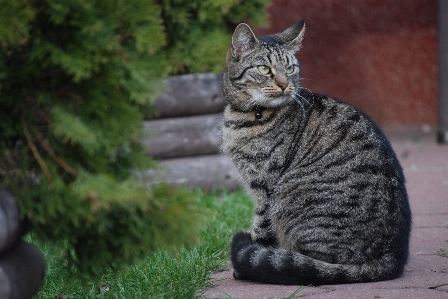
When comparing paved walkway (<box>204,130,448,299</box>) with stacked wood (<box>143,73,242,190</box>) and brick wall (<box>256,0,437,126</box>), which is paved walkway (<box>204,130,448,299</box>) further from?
brick wall (<box>256,0,437,126</box>)

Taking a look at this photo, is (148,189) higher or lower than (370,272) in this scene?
higher

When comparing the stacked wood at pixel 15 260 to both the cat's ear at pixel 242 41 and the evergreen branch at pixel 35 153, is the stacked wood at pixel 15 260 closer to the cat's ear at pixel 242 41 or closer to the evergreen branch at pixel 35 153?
the evergreen branch at pixel 35 153

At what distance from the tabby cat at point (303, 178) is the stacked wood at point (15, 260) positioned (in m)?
1.02

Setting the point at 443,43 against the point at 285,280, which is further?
the point at 443,43

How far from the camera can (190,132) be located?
5.72 meters

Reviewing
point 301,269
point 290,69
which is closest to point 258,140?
point 290,69

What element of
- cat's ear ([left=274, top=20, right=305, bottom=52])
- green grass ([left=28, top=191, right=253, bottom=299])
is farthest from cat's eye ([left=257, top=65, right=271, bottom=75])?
green grass ([left=28, top=191, right=253, bottom=299])

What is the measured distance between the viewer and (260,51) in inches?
151

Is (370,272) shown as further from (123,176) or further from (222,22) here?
(222,22)

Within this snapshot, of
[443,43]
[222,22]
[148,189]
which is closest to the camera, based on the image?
[148,189]

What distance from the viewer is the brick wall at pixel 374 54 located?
8.51m

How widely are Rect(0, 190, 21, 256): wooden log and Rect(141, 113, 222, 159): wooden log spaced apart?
3.14 m

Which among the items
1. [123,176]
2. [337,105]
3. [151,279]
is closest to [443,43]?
[337,105]

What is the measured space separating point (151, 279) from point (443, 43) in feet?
19.4
